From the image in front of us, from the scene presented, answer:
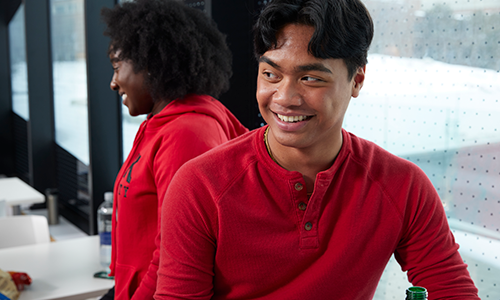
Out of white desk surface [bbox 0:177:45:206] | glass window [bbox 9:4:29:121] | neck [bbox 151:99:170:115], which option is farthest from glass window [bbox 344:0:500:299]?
glass window [bbox 9:4:29:121]

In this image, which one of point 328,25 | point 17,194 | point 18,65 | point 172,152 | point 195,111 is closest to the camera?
point 328,25

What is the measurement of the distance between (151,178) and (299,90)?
590mm

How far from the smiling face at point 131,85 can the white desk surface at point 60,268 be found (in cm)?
75

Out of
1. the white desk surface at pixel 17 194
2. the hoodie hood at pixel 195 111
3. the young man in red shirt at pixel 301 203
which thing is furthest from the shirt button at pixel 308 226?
the white desk surface at pixel 17 194

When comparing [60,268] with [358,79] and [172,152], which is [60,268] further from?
[358,79]

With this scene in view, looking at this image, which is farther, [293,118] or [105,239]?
[105,239]

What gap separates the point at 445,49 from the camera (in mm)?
1332

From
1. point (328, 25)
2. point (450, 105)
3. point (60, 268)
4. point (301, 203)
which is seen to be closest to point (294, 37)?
point (328, 25)

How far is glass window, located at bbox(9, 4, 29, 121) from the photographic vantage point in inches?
251

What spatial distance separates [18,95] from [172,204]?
658 cm

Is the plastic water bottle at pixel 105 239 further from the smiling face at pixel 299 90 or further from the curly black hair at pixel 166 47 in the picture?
the smiling face at pixel 299 90

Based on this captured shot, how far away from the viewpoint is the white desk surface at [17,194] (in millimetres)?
3172

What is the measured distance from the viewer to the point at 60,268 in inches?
77.2

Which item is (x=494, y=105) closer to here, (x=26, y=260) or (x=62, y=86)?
(x=26, y=260)
